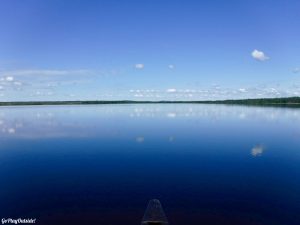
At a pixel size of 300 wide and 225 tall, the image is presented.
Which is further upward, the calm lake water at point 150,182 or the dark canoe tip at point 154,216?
the dark canoe tip at point 154,216

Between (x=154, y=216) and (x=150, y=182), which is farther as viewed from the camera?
(x=150, y=182)

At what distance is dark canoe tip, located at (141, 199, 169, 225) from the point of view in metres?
10.3

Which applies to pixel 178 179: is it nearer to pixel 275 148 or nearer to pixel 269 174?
pixel 269 174

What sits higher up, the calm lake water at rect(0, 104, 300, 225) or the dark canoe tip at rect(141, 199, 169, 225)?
the dark canoe tip at rect(141, 199, 169, 225)

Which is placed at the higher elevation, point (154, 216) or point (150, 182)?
point (154, 216)

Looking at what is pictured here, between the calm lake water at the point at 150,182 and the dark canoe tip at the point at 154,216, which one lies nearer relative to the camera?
the dark canoe tip at the point at 154,216

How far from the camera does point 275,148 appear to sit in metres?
25.7

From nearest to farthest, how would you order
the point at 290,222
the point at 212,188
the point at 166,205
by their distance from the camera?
the point at 290,222 → the point at 166,205 → the point at 212,188

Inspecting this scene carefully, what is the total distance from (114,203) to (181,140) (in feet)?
59.0

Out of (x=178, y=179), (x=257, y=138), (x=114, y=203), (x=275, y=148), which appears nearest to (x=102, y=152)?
(x=178, y=179)

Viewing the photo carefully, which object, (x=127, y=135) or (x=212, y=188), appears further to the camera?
(x=127, y=135)

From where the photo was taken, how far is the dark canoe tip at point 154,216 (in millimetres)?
10336

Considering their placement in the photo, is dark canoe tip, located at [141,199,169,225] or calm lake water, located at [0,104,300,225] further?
calm lake water, located at [0,104,300,225]

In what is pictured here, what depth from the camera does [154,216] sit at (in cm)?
1061
